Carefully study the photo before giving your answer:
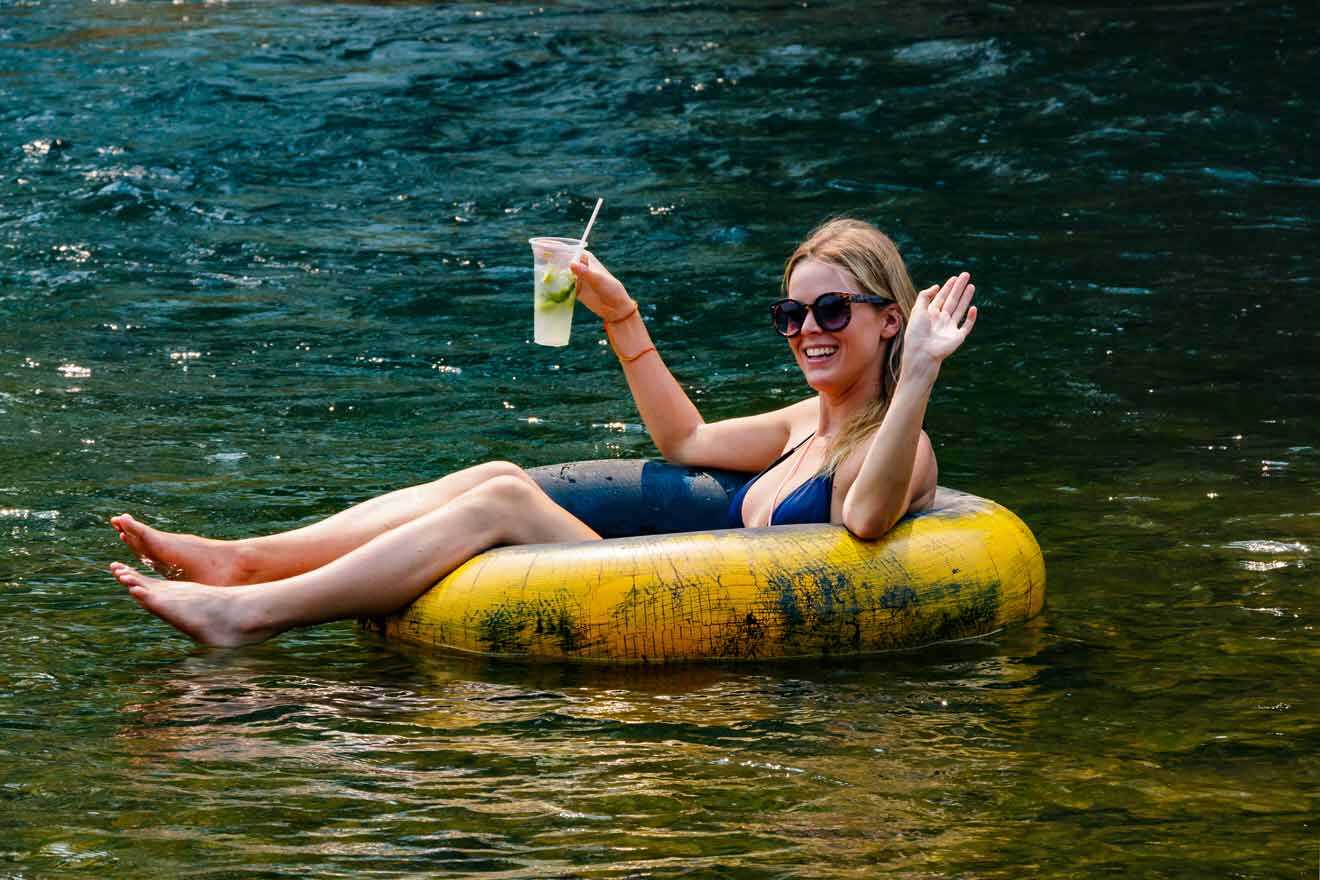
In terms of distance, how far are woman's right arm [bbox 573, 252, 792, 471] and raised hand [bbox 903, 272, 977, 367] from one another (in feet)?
3.52

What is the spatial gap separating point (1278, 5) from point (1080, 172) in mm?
6590

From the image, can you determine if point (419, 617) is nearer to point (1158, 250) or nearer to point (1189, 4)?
point (1158, 250)

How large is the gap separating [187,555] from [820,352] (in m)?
2.03

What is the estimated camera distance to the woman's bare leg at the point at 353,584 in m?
5.21

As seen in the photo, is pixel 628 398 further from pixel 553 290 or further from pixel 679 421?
pixel 553 290

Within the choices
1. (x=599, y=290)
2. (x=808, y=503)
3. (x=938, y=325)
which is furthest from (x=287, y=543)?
(x=938, y=325)

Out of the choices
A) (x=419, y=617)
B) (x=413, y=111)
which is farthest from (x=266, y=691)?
(x=413, y=111)

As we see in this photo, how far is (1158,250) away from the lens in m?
12.4

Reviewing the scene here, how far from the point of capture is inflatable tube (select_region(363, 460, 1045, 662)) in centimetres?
514

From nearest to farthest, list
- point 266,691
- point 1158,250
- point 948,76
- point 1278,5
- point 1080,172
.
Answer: point 266,691
point 1158,250
point 1080,172
point 948,76
point 1278,5

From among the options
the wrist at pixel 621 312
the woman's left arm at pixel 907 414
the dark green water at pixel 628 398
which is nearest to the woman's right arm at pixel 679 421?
the wrist at pixel 621 312

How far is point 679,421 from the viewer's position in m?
6.09

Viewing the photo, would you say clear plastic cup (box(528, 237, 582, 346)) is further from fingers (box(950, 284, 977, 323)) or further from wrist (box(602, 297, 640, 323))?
fingers (box(950, 284, 977, 323))

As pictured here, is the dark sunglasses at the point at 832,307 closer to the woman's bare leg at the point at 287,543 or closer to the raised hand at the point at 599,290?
the raised hand at the point at 599,290
